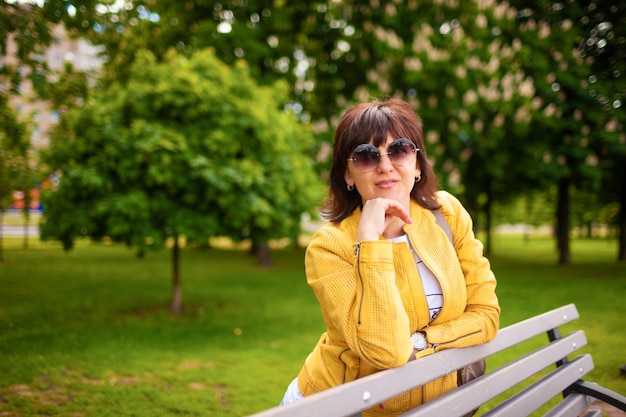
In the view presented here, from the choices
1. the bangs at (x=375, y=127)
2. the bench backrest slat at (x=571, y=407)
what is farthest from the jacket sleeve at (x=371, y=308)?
the bench backrest slat at (x=571, y=407)

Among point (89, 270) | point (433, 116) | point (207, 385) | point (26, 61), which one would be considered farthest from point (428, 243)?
point (89, 270)

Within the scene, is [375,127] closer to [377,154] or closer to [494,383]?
[377,154]

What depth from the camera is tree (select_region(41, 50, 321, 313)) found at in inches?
302

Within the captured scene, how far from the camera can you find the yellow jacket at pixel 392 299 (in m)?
1.80

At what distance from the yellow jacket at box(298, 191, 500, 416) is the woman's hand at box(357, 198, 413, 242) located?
0.15 ft

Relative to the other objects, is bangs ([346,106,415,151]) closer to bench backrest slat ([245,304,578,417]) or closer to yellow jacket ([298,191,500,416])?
yellow jacket ([298,191,500,416])

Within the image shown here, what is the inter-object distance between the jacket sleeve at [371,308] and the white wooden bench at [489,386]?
0.29 feet

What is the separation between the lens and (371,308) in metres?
1.78

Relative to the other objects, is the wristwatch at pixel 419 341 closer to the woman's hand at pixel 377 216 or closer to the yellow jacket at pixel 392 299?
the yellow jacket at pixel 392 299

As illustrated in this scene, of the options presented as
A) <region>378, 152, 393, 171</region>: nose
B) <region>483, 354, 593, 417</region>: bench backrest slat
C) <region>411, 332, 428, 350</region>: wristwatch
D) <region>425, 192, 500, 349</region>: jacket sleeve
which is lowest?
<region>483, 354, 593, 417</region>: bench backrest slat

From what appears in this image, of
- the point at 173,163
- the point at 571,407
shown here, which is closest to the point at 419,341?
the point at 571,407

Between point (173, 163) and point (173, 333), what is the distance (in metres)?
2.58

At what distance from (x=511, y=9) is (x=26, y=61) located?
1420 centimetres

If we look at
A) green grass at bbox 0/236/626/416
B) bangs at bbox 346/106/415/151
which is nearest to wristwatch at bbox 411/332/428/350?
bangs at bbox 346/106/415/151
